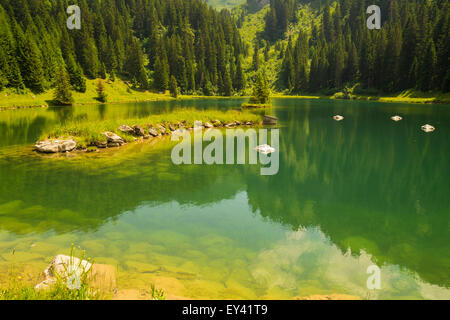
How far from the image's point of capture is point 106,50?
436ft

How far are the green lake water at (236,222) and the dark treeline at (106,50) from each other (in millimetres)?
79562

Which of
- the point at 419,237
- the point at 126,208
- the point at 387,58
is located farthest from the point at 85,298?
the point at 387,58

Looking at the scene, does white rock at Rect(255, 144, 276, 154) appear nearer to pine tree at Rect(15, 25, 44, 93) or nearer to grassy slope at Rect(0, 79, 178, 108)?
grassy slope at Rect(0, 79, 178, 108)

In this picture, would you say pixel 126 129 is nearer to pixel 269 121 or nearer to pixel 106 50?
pixel 269 121

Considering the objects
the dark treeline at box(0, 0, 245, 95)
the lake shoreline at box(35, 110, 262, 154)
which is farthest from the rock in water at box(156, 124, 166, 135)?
the dark treeline at box(0, 0, 245, 95)

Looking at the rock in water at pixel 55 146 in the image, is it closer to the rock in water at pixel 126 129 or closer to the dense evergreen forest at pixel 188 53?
the rock in water at pixel 126 129

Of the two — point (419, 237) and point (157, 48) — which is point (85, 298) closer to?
point (419, 237)

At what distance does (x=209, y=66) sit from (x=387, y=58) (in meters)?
98.7

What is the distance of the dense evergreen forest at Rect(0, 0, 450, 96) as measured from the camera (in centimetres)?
8956

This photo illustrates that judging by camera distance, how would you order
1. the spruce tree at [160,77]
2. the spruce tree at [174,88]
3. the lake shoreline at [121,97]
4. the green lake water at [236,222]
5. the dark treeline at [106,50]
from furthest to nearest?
the spruce tree at [174,88], the spruce tree at [160,77], the dark treeline at [106,50], the lake shoreline at [121,97], the green lake water at [236,222]

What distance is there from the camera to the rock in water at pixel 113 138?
2783cm

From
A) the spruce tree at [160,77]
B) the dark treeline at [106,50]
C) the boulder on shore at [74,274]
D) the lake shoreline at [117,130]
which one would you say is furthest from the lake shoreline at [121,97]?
the boulder on shore at [74,274]

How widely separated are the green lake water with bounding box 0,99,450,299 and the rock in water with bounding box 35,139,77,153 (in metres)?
1.27

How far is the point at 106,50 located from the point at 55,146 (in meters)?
126
